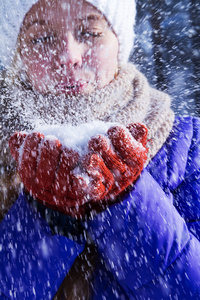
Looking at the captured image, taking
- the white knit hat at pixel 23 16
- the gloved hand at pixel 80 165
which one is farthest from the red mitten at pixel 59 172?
the white knit hat at pixel 23 16

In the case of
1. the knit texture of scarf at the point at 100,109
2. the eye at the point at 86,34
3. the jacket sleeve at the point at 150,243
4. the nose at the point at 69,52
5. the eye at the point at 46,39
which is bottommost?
the jacket sleeve at the point at 150,243

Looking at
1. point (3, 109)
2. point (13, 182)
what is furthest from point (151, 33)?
point (13, 182)

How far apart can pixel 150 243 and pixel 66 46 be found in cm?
52

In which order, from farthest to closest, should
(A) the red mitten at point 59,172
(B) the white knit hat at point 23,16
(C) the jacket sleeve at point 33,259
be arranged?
(B) the white knit hat at point 23,16 → (C) the jacket sleeve at point 33,259 → (A) the red mitten at point 59,172

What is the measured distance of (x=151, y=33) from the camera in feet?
5.09

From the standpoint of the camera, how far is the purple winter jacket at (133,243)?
1.60ft

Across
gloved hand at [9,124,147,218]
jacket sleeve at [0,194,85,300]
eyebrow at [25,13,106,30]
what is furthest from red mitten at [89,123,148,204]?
eyebrow at [25,13,106,30]

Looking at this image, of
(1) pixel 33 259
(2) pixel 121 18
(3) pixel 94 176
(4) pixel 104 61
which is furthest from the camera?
(2) pixel 121 18

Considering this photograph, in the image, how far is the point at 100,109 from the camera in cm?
76

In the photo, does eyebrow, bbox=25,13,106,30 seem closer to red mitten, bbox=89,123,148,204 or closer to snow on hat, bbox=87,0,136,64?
snow on hat, bbox=87,0,136,64

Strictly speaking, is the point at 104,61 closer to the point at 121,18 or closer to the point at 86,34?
the point at 86,34

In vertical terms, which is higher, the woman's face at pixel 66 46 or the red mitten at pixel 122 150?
the woman's face at pixel 66 46

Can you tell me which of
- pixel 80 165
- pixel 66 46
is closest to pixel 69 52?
pixel 66 46

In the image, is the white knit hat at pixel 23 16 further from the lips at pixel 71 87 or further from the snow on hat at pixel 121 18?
the lips at pixel 71 87
